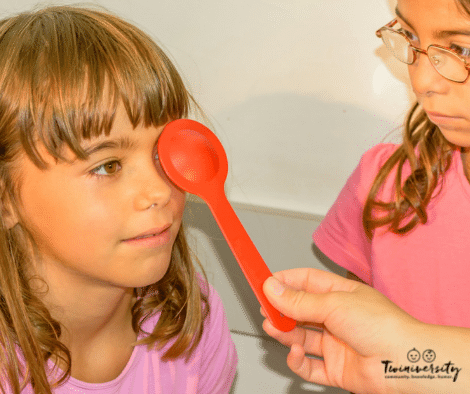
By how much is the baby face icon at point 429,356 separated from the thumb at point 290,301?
0.13m

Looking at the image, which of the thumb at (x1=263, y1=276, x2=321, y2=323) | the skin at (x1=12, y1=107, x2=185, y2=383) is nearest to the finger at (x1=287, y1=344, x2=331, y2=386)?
the thumb at (x1=263, y1=276, x2=321, y2=323)

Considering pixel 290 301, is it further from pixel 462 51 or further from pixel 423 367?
pixel 462 51

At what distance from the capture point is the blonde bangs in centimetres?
66

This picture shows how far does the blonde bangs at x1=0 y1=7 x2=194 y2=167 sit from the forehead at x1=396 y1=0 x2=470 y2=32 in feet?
0.97

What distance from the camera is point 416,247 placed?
2.95ft

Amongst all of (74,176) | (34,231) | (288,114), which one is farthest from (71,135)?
(288,114)

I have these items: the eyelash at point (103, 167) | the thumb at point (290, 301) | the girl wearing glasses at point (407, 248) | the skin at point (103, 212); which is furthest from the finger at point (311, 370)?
the eyelash at point (103, 167)

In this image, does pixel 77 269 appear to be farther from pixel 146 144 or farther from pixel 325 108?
pixel 325 108

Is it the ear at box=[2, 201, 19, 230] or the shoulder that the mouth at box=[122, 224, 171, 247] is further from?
the shoulder

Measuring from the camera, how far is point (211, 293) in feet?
3.16

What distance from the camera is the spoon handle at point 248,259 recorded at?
2.31ft

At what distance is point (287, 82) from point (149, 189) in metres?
0.34

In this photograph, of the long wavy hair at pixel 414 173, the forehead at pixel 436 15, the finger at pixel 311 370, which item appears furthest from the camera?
the long wavy hair at pixel 414 173

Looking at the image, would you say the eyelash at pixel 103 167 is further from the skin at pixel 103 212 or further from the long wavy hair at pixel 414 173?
the long wavy hair at pixel 414 173
